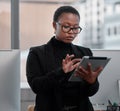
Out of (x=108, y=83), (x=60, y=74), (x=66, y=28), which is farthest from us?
(x=108, y=83)

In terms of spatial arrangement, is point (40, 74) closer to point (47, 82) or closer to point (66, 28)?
point (47, 82)

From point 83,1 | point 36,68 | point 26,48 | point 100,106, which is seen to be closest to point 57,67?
point 36,68

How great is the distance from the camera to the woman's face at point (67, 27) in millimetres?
1621

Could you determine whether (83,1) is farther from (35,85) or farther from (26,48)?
(35,85)

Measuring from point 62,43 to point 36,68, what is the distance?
0.22 m

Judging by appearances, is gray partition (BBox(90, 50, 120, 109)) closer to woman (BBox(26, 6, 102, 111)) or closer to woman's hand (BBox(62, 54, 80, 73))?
woman (BBox(26, 6, 102, 111))

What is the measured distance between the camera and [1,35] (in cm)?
316

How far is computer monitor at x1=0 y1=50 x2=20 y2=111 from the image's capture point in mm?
1625

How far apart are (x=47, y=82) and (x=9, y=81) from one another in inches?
9.8

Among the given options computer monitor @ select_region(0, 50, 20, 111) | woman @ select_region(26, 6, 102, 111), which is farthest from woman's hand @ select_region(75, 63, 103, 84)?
computer monitor @ select_region(0, 50, 20, 111)

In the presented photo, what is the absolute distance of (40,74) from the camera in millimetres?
1599

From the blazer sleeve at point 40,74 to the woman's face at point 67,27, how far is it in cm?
14

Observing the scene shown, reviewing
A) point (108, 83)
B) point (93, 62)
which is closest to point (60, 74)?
point (93, 62)

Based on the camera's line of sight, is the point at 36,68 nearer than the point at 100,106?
Yes
